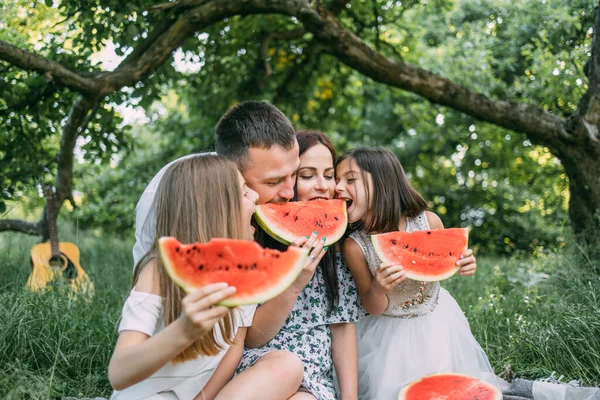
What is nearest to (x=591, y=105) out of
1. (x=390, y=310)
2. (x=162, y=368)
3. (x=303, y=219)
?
(x=390, y=310)

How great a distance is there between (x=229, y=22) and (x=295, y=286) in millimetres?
4924

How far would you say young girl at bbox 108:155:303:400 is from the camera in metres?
2.15

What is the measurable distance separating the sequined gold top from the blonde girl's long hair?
3.35 feet

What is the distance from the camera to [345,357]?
10.5ft

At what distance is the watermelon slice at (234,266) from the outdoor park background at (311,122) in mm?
1291

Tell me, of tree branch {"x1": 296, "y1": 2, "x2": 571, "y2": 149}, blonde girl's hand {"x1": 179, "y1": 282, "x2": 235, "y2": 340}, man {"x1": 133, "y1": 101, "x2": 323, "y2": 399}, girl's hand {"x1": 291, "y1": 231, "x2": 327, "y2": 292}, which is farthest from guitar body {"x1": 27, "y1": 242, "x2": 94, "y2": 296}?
tree branch {"x1": 296, "y1": 2, "x2": 571, "y2": 149}

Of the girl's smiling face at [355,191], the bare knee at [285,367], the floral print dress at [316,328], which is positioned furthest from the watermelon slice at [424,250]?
the bare knee at [285,367]

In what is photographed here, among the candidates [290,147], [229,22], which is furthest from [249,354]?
[229,22]

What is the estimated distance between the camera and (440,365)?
331 centimetres

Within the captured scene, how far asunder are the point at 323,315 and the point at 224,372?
73cm

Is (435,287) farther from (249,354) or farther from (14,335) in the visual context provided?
(14,335)

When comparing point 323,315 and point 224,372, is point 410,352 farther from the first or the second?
point 224,372

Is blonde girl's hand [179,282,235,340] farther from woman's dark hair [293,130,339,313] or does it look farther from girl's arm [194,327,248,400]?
woman's dark hair [293,130,339,313]

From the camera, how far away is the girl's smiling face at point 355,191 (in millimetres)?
3324
